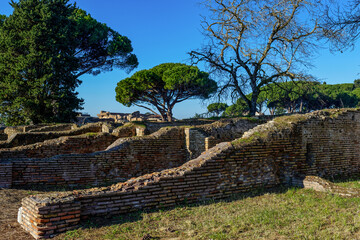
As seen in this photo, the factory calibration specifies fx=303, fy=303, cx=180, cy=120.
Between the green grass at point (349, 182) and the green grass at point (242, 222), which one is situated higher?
the green grass at point (349, 182)

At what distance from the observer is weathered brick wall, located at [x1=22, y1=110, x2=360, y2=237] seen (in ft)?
13.6

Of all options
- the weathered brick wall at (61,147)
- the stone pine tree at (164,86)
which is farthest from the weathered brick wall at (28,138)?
Result: the stone pine tree at (164,86)

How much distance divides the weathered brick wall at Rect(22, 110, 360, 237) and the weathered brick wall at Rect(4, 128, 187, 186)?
2853 mm

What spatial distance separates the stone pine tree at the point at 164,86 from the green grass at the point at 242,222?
22.3 metres

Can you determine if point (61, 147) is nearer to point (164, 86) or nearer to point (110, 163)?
point (110, 163)

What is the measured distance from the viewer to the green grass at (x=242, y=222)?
3487mm

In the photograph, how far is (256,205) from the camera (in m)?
4.70

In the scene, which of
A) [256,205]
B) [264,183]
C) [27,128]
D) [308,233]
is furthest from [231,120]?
[27,128]

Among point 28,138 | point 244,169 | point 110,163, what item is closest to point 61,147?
point 110,163

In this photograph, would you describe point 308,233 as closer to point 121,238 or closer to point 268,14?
point 121,238

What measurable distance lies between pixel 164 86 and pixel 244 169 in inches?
923

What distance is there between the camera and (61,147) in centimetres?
877

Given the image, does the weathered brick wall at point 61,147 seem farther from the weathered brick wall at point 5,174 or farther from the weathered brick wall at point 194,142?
the weathered brick wall at point 194,142

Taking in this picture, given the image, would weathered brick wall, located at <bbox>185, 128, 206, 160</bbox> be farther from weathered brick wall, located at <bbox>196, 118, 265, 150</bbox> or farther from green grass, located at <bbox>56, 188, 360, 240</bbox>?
green grass, located at <bbox>56, 188, 360, 240</bbox>
